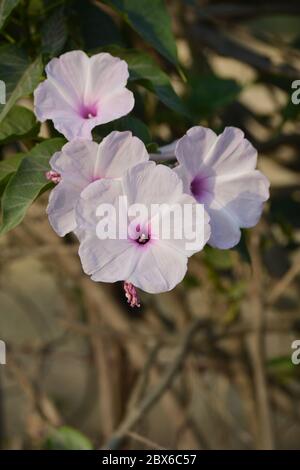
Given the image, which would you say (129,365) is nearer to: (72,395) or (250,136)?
(250,136)

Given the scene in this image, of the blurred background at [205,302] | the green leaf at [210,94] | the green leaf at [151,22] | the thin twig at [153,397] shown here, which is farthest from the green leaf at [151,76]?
the green leaf at [210,94]

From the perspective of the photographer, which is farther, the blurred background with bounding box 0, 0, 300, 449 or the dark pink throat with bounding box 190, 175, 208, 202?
the blurred background with bounding box 0, 0, 300, 449

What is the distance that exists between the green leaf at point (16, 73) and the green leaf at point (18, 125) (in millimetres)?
16

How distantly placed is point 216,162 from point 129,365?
1.21 meters

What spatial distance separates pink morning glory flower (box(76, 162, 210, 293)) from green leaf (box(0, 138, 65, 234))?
6 cm

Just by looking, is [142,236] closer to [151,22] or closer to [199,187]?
[199,187]

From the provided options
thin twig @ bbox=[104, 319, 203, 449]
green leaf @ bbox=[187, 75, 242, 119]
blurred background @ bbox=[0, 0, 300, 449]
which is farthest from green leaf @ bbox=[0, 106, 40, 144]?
green leaf @ bbox=[187, 75, 242, 119]

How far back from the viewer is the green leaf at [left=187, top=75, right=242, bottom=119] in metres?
1.35

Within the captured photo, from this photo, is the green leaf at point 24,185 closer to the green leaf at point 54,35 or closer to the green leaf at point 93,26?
the green leaf at point 54,35

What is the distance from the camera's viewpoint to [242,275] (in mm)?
1573

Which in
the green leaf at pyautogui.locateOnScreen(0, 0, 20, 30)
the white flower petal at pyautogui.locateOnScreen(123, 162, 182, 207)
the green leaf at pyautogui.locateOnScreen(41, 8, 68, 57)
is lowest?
the white flower petal at pyautogui.locateOnScreen(123, 162, 182, 207)

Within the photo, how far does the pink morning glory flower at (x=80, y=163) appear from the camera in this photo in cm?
67

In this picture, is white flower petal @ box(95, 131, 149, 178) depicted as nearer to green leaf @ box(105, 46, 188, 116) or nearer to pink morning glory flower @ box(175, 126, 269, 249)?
pink morning glory flower @ box(175, 126, 269, 249)

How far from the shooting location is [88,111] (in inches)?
28.5
